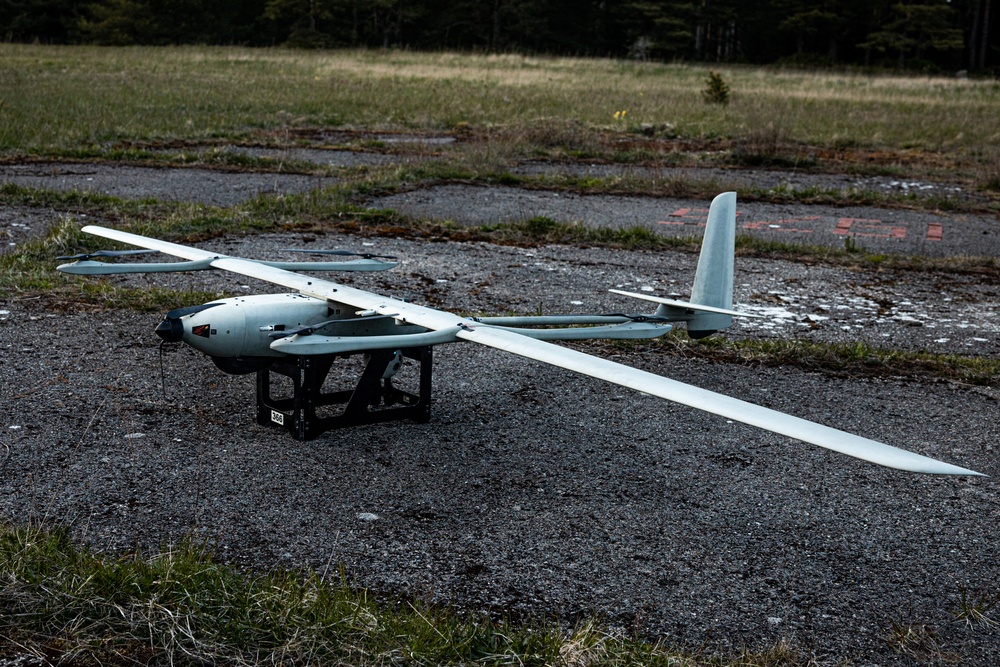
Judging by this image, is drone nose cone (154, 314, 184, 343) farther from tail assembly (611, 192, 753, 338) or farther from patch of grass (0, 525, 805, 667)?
tail assembly (611, 192, 753, 338)

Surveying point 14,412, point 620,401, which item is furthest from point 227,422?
point 620,401

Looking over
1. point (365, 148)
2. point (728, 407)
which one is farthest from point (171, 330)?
point (365, 148)

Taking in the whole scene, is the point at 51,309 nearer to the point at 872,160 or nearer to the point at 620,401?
the point at 620,401

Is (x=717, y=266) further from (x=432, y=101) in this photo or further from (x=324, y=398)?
(x=432, y=101)

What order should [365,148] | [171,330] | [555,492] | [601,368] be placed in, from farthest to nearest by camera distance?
[365,148] < [171,330] < [555,492] < [601,368]

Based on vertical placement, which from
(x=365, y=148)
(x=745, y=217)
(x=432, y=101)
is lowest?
(x=745, y=217)

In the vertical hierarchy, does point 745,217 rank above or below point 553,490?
above

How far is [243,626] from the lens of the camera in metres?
3.67

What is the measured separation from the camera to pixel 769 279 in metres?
10.4

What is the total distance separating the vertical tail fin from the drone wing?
201cm

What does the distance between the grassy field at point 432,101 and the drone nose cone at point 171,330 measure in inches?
529

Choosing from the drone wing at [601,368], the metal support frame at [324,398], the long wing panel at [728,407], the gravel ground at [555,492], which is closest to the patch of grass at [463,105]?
the gravel ground at [555,492]

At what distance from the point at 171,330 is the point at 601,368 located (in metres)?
2.58

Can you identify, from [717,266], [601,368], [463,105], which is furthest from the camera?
[463,105]
